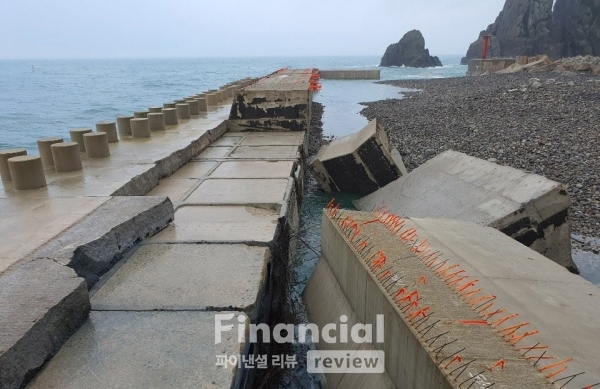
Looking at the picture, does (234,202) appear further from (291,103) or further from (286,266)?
(291,103)

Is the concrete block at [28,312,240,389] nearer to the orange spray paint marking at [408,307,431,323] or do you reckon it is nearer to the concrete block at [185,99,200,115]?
the orange spray paint marking at [408,307,431,323]

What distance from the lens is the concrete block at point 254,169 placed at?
6.46m

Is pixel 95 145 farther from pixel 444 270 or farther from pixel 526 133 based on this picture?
pixel 526 133

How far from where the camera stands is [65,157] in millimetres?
5633

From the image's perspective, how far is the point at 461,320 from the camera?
8.89ft

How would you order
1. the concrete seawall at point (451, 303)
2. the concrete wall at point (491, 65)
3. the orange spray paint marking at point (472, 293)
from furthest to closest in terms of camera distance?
the concrete wall at point (491, 65) → the orange spray paint marking at point (472, 293) → the concrete seawall at point (451, 303)

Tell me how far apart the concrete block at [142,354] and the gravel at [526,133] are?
665 centimetres

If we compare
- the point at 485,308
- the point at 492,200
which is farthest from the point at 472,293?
the point at 492,200

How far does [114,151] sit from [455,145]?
925 centimetres

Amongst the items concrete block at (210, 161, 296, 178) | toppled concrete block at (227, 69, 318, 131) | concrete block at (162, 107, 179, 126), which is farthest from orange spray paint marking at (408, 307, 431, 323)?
concrete block at (162, 107, 179, 126)

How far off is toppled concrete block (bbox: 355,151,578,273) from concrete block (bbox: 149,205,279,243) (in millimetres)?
2949

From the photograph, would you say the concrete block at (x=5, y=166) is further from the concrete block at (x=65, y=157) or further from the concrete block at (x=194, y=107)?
the concrete block at (x=194, y=107)

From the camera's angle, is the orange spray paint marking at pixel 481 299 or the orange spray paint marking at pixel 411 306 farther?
the orange spray paint marking at pixel 481 299

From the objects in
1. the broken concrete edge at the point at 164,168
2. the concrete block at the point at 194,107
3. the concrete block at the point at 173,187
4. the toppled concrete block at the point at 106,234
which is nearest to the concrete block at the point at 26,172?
the broken concrete edge at the point at 164,168
